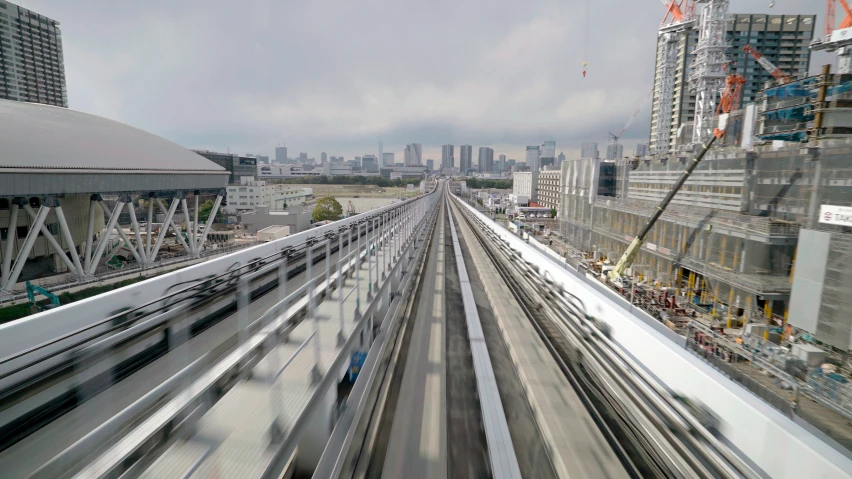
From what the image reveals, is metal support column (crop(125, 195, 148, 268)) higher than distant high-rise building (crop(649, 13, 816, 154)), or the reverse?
distant high-rise building (crop(649, 13, 816, 154))

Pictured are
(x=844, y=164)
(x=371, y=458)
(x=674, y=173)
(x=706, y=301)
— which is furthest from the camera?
(x=674, y=173)

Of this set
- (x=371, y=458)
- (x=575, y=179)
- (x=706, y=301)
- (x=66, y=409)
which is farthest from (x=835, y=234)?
(x=575, y=179)

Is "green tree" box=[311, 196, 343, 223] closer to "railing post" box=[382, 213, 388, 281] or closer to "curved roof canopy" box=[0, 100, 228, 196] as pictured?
"curved roof canopy" box=[0, 100, 228, 196]

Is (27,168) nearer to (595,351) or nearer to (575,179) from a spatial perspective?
(595,351)

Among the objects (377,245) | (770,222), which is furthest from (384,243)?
(770,222)

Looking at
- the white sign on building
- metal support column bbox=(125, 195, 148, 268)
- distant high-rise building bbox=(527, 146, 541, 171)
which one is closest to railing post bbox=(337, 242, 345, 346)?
the white sign on building

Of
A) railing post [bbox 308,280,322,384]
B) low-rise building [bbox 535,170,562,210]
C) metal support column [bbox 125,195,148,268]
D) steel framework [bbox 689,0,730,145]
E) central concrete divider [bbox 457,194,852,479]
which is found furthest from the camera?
low-rise building [bbox 535,170,562,210]

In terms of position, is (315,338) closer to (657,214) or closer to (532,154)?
(657,214)
